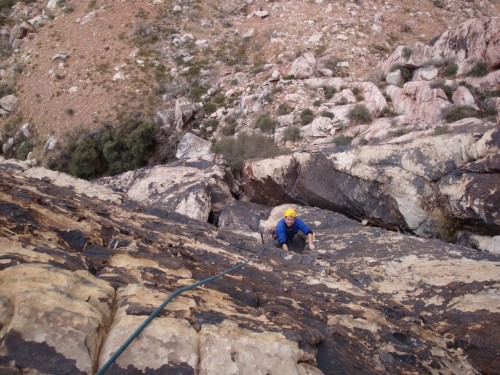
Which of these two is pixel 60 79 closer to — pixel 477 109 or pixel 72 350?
pixel 477 109

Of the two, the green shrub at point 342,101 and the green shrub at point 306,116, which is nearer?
the green shrub at point 306,116

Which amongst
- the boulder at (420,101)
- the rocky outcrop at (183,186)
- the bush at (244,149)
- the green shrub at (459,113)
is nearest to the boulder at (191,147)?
the bush at (244,149)

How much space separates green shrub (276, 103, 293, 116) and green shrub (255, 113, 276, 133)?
1.61ft

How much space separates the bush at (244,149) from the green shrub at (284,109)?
238 centimetres

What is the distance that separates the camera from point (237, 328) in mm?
2791

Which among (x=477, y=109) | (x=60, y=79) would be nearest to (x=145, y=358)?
(x=477, y=109)

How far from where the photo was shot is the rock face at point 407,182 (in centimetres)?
675

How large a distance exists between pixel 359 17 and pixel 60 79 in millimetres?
17545

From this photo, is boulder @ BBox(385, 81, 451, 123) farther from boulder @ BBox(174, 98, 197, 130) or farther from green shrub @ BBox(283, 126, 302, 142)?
boulder @ BBox(174, 98, 197, 130)

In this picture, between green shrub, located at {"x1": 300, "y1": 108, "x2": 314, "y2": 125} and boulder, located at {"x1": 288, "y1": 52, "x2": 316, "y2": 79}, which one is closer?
green shrub, located at {"x1": 300, "y1": 108, "x2": 314, "y2": 125}

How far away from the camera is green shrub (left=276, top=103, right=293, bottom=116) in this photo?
16.5m

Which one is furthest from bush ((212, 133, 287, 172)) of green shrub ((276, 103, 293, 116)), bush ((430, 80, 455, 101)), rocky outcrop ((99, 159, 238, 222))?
bush ((430, 80, 455, 101))

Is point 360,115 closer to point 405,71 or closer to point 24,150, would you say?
point 405,71

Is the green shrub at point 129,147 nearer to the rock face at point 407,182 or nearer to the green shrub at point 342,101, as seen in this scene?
the green shrub at point 342,101
